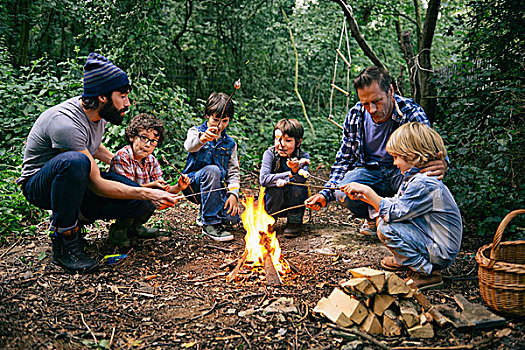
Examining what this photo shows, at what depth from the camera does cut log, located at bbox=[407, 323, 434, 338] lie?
2.41 m

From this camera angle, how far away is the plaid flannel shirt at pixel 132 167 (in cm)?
389

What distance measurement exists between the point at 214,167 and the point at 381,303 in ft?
7.78

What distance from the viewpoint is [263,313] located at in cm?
272

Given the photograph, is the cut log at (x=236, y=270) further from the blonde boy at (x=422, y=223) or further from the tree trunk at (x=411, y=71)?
the tree trunk at (x=411, y=71)

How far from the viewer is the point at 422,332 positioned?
2414 mm

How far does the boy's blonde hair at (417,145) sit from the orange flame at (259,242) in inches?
52.1

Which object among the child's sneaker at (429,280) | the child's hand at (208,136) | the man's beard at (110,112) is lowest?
the child's sneaker at (429,280)

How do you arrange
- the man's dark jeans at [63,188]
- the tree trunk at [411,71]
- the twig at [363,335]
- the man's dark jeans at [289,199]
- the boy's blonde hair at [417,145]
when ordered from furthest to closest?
the tree trunk at [411,71] → the man's dark jeans at [289,199] → the man's dark jeans at [63,188] → the boy's blonde hair at [417,145] → the twig at [363,335]

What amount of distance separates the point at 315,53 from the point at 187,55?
11.1ft

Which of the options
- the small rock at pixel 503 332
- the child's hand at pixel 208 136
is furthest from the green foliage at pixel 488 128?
the child's hand at pixel 208 136

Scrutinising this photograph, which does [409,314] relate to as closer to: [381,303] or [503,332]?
[381,303]

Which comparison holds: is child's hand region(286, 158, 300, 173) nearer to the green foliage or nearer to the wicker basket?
the green foliage

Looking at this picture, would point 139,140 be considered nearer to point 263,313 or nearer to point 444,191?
point 263,313

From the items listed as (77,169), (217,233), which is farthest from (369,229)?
(77,169)
